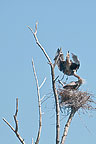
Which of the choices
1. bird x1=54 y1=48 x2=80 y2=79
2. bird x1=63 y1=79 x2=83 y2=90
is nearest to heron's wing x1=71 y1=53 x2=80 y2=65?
bird x1=54 y1=48 x2=80 y2=79

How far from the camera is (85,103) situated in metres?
10.4

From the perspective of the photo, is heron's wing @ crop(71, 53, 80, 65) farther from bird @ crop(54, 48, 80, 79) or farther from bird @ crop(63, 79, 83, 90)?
bird @ crop(63, 79, 83, 90)

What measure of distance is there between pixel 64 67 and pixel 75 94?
46.9 inches

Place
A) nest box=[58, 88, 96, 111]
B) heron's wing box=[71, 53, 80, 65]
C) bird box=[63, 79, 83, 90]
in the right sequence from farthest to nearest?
heron's wing box=[71, 53, 80, 65] < bird box=[63, 79, 83, 90] < nest box=[58, 88, 96, 111]

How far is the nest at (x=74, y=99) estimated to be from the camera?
10.3 meters

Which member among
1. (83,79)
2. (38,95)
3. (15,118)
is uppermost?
(83,79)

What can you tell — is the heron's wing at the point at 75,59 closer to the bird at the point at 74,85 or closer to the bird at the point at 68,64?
the bird at the point at 68,64

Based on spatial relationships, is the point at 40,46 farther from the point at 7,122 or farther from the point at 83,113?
the point at 83,113

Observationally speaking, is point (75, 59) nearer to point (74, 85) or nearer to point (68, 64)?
point (68, 64)

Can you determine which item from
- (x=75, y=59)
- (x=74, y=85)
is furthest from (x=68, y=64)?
(x=74, y=85)

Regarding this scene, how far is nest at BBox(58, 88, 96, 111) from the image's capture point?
1028 centimetres

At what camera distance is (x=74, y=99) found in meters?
10.7

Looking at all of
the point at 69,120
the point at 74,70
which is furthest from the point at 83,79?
the point at 69,120

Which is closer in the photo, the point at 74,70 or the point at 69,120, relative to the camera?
the point at 69,120
